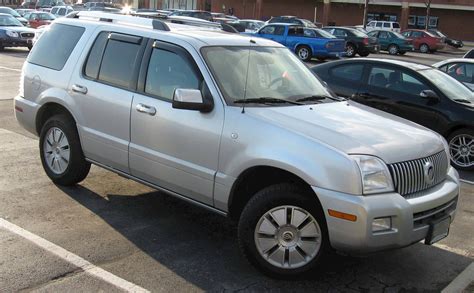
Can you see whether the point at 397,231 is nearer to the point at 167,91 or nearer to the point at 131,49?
the point at 167,91

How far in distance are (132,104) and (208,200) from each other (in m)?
1.22

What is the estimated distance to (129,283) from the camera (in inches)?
154

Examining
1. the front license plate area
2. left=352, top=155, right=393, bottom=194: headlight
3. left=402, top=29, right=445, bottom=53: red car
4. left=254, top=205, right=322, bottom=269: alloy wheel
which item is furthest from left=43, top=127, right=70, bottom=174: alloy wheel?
left=402, top=29, right=445, bottom=53: red car

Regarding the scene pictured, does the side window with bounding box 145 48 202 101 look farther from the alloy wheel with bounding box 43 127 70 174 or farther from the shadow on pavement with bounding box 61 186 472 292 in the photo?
the alloy wheel with bounding box 43 127 70 174

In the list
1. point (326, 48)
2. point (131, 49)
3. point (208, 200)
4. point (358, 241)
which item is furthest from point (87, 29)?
point (326, 48)

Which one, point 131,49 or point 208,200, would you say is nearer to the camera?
point 208,200

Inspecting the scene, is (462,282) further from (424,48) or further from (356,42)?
(424,48)

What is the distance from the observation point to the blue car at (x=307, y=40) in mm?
24938

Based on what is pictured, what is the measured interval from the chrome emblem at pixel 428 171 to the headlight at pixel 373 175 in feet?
1.50

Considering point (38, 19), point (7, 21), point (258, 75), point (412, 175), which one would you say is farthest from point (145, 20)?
→ point (38, 19)

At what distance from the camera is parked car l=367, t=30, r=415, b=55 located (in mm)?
34844

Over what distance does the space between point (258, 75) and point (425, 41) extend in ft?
122

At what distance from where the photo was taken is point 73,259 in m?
4.21

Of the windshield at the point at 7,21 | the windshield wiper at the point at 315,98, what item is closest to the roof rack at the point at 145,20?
the windshield wiper at the point at 315,98
